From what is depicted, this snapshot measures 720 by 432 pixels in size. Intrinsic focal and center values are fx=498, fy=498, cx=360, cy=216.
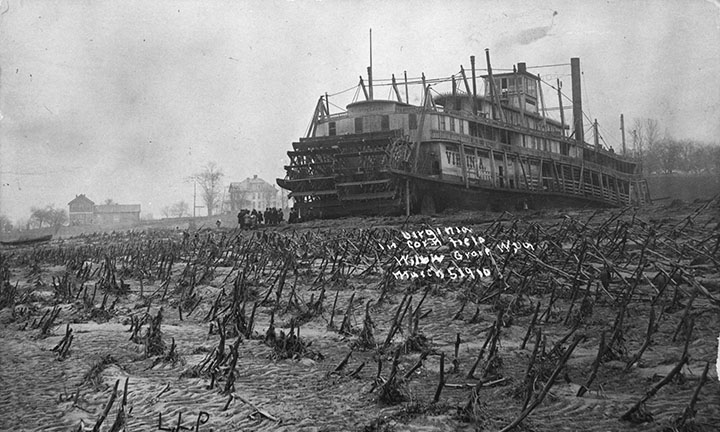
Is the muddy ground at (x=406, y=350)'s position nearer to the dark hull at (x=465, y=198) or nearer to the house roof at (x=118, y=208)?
the dark hull at (x=465, y=198)

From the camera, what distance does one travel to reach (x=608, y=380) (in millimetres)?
3070

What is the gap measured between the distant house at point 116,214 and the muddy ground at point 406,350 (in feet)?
80.0

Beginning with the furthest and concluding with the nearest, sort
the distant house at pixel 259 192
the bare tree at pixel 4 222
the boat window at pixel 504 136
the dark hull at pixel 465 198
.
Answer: the distant house at pixel 259 192 < the boat window at pixel 504 136 < the dark hull at pixel 465 198 < the bare tree at pixel 4 222

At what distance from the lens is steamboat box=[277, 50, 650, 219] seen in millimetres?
18891

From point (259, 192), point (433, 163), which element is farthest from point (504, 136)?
point (259, 192)

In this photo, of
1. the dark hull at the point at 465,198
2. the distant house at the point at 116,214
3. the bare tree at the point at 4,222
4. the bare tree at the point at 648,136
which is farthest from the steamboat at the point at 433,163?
the distant house at the point at 116,214

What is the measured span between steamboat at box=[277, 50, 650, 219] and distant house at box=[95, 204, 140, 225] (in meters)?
12.1

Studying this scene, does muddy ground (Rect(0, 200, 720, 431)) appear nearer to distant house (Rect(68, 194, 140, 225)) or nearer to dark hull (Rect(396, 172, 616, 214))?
dark hull (Rect(396, 172, 616, 214))

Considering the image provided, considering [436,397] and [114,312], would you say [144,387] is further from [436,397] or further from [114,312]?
[114,312]

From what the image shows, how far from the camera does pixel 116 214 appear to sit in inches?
1196

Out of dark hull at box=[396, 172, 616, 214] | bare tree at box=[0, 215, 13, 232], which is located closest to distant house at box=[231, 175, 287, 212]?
dark hull at box=[396, 172, 616, 214]

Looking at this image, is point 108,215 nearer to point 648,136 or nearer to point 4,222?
point 4,222

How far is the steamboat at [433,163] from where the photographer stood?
18891mm

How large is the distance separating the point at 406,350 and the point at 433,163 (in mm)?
17098
